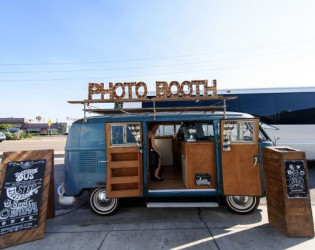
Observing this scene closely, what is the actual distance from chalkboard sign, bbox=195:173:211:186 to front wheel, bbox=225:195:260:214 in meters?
0.63

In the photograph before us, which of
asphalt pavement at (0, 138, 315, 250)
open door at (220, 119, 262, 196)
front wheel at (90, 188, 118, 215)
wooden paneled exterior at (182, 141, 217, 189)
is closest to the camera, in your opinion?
asphalt pavement at (0, 138, 315, 250)

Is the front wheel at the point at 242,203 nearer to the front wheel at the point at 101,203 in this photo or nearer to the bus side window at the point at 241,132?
the bus side window at the point at 241,132

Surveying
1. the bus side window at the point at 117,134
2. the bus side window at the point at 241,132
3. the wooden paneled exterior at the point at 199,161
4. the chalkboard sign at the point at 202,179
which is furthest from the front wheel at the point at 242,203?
the bus side window at the point at 117,134

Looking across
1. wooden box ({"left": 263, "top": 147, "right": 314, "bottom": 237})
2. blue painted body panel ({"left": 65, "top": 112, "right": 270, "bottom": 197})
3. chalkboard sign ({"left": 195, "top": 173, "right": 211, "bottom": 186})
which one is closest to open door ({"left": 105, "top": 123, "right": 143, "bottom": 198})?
blue painted body panel ({"left": 65, "top": 112, "right": 270, "bottom": 197})

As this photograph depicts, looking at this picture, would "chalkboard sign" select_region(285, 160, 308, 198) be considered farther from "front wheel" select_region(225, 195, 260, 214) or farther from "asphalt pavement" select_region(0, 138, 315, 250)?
"front wheel" select_region(225, 195, 260, 214)

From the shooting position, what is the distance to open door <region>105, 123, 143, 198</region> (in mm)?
3723

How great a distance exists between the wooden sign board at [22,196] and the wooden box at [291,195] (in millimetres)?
4428

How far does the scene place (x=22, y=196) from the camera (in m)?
3.25

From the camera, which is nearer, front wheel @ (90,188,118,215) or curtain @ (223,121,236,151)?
curtain @ (223,121,236,151)

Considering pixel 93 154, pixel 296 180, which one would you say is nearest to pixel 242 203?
pixel 296 180

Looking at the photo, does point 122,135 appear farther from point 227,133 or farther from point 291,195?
point 291,195

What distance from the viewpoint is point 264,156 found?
12.0 feet

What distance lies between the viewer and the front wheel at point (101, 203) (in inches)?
155

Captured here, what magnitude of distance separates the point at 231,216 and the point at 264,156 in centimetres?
149
